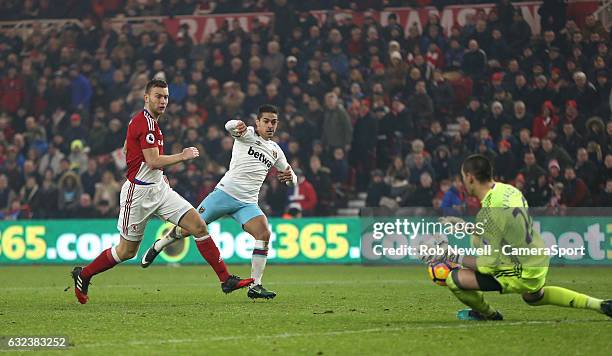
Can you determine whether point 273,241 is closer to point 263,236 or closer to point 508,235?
point 263,236

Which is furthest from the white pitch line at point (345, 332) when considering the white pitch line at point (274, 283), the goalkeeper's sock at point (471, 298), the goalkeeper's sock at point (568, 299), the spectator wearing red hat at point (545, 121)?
the spectator wearing red hat at point (545, 121)

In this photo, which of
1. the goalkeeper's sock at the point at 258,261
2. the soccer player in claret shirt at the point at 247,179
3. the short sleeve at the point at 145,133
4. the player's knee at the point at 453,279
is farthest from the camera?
the soccer player in claret shirt at the point at 247,179

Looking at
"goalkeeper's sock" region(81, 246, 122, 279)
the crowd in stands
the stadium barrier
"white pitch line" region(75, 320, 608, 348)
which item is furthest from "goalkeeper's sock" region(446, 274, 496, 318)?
the crowd in stands

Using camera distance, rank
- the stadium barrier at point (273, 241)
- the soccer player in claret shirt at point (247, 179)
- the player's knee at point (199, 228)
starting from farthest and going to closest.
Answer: the stadium barrier at point (273, 241) → the soccer player in claret shirt at point (247, 179) → the player's knee at point (199, 228)

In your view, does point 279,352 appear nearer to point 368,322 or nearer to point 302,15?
point 368,322

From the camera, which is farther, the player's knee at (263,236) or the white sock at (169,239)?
the white sock at (169,239)

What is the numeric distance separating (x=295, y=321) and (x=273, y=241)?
1119 centimetres

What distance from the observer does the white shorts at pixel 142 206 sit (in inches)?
438

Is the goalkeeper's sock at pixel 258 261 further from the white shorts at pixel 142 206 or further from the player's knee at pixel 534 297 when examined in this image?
the player's knee at pixel 534 297

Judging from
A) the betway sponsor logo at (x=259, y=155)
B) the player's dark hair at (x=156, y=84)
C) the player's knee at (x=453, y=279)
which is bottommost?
the player's knee at (x=453, y=279)

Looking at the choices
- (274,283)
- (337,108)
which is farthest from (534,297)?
(337,108)

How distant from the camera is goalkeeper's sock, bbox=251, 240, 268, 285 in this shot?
39.0 ft

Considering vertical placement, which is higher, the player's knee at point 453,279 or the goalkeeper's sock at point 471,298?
the player's knee at point 453,279

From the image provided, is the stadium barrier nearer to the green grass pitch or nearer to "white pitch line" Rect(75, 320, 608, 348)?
the green grass pitch
